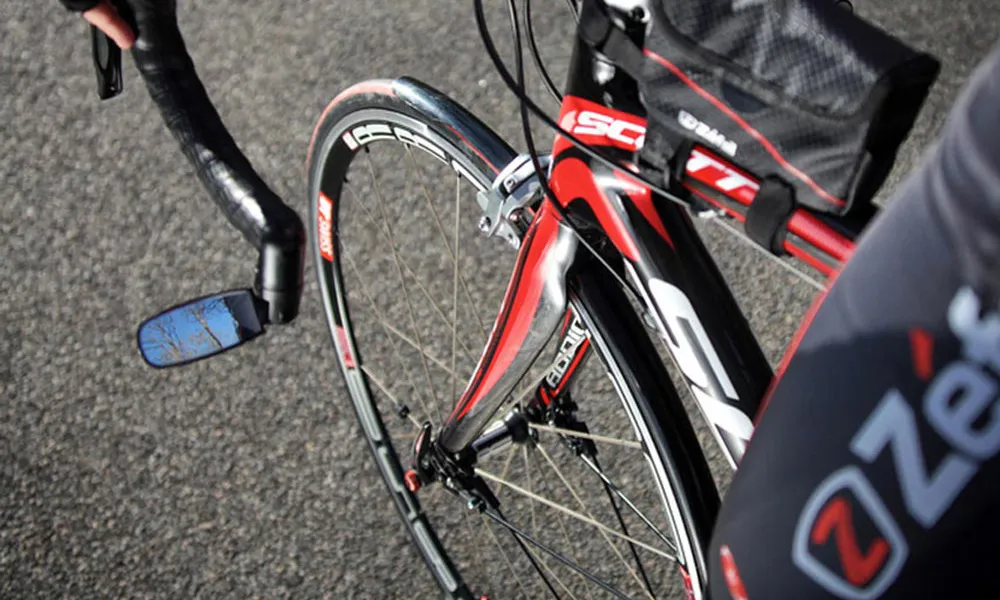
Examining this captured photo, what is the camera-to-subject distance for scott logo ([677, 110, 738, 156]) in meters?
0.95

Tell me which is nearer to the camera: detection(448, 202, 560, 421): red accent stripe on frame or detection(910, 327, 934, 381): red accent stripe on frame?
detection(910, 327, 934, 381): red accent stripe on frame

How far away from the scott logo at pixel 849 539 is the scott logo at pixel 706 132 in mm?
318

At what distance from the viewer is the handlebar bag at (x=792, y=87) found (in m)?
0.84

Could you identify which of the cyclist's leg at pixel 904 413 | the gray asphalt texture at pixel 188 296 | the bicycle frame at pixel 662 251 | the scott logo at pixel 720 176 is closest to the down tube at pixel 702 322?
the bicycle frame at pixel 662 251

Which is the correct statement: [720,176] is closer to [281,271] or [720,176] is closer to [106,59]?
[281,271]

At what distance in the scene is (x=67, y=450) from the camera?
2301 millimetres

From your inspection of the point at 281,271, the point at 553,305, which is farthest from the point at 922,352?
the point at 281,271

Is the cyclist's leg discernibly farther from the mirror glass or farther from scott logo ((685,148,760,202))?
the mirror glass

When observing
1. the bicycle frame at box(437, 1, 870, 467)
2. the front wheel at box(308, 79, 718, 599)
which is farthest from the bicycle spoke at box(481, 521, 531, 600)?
the bicycle frame at box(437, 1, 870, 467)

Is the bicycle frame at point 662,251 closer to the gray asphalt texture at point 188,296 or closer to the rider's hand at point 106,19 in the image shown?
the rider's hand at point 106,19

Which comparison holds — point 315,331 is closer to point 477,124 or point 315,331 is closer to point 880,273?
point 477,124

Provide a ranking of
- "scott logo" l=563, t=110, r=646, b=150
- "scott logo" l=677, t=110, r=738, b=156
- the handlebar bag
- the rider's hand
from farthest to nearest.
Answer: the rider's hand → "scott logo" l=563, t=110, r=646, b=150 → "scott logo" l=677, t=110, r=738, b=156 → the handlebar bag

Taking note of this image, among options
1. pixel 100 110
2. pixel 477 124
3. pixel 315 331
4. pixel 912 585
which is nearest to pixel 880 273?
pixel 912 585

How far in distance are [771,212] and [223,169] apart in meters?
0.82
